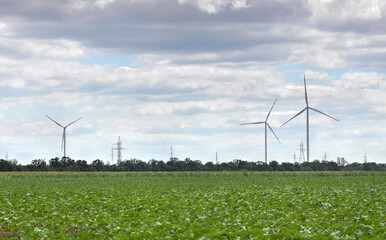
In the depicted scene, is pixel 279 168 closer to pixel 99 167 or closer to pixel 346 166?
pixel 346 166

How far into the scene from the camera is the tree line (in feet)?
399

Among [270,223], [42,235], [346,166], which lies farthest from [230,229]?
[346,166]

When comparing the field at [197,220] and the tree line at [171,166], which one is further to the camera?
the tree line at [171,166]

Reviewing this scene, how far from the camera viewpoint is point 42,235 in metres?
18.2

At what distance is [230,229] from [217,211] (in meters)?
8.47

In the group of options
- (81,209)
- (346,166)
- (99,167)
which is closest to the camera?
(81,209)

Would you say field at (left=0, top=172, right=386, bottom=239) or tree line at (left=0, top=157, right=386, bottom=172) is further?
tree line at (left=0, top=157, right=386, bottom=172)

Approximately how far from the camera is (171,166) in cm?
13775

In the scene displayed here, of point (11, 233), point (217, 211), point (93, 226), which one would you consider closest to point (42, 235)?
point (93, 226)

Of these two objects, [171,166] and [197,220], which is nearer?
[197,220]

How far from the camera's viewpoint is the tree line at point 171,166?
121481 millimetres

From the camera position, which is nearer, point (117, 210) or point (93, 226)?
point (93, 226)

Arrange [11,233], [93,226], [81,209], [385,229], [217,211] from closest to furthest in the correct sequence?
[385,229] < [93,226] < [11,233] < [217,211] < [81,209]

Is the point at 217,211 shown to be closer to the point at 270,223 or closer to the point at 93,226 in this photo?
the point at 270,223
